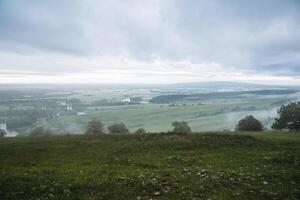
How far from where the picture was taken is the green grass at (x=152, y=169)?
60.1 feet

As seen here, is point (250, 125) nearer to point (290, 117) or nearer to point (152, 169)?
point (290, 117)

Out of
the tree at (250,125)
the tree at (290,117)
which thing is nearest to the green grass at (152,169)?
the tree at (250,125)

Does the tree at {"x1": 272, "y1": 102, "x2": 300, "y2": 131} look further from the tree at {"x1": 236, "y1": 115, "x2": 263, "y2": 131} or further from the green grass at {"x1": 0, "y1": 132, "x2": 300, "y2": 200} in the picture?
the green grass at {"x1": 0, "y1": 132, "x2": 300, "y2": 200}

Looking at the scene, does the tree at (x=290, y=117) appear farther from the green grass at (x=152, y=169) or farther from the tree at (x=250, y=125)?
the green grass at (x=152, y=169)

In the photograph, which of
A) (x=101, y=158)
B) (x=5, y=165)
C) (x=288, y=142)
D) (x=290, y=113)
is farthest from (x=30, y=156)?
(x=290, y=113)

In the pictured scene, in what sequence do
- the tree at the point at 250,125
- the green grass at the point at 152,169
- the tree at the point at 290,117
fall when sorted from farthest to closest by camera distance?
1. the tree at the point at 250,125
2. the tree at the point at 290,117
3. the green grass at the point at 152,169

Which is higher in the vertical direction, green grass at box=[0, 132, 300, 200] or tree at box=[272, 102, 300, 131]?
green grass at box=[0, 132, 300, 200]

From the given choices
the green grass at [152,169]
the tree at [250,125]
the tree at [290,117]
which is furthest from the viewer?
the tree at [250,125]

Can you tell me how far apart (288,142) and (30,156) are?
3134 cm

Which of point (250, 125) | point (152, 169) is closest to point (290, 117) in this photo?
point (250, 125)

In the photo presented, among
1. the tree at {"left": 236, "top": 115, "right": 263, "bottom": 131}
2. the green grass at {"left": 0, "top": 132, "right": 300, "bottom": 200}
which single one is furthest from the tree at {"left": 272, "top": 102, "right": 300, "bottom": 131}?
the green grass at {"left": 0, "top": 132, "right": 300, "bottom": 200}

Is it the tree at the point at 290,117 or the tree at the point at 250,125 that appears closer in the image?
the tree at the point at 290,117

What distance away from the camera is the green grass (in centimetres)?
1831

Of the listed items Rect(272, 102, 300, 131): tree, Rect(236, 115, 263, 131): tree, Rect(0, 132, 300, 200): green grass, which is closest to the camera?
Rect(0, 132, 300, 200): green grass
